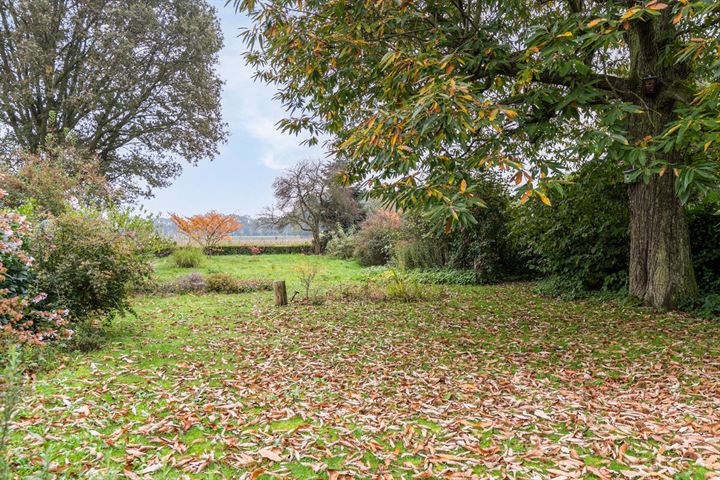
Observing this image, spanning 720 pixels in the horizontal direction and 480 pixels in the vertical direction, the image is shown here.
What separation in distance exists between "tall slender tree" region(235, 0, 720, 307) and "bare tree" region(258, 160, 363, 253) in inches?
568

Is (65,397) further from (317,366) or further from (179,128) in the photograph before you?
(179,128)

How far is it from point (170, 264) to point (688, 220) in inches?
557

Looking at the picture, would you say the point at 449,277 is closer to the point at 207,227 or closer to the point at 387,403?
the point at 387,403

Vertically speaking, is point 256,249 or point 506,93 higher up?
point 506,93

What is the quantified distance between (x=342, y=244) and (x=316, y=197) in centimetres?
443

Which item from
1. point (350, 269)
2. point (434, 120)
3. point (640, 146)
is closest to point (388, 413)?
point (434, 120)

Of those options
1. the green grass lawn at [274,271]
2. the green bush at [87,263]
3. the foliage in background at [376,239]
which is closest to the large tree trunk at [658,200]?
the green grass lawn at [274,271]

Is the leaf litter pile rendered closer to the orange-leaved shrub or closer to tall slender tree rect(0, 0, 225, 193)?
tall slender tree rect(0, 0, 225, 193)

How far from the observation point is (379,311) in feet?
24.6

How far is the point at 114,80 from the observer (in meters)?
13.3

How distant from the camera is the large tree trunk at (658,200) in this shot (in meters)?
5.93

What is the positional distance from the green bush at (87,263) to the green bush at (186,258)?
8453 mm

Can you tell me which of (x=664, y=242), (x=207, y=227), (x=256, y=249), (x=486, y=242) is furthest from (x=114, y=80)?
(x=664, y=242)

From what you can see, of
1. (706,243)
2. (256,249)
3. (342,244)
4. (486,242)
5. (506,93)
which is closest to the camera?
(706,243)
